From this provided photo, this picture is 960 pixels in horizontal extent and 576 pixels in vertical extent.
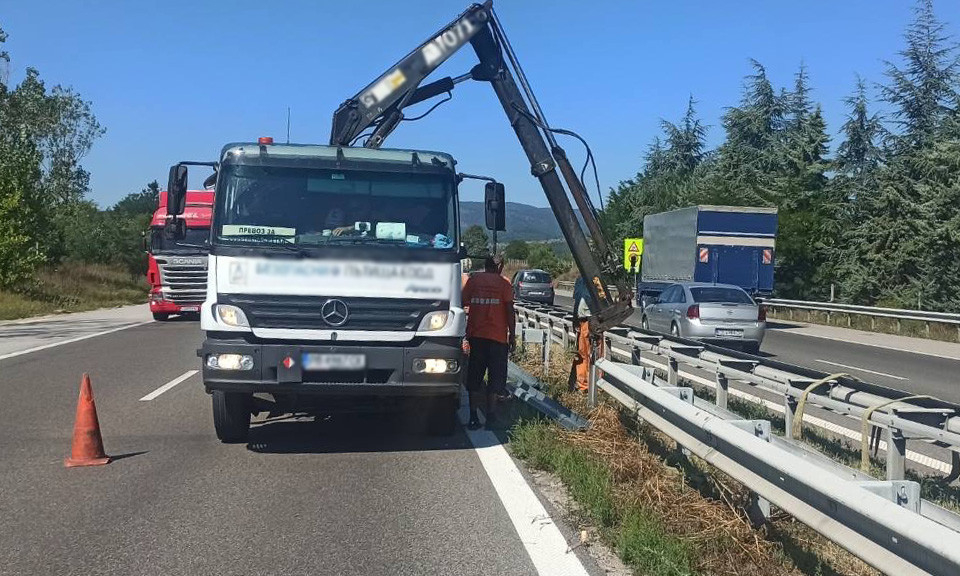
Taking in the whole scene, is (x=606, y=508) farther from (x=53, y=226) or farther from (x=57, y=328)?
(x=53, y=226)

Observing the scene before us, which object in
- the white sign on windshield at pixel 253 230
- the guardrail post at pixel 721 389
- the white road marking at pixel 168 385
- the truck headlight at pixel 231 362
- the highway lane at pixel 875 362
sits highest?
the white sign on windshield at pixel 253 230

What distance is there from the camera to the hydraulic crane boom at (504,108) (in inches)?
406

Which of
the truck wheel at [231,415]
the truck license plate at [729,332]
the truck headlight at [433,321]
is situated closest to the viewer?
the truck headlight at [433,321]

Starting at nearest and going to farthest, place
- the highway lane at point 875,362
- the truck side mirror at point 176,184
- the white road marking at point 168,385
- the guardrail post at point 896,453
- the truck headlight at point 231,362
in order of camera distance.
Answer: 1. the guardrail post at point 896,453
2. the truck headlight at point 231,362
3. the truck side mirror at point 176,184
4. the white road marking at point 168,385
5. the highway lane at point 875,362

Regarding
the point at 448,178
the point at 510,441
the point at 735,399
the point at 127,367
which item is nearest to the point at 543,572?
the point at 510,441

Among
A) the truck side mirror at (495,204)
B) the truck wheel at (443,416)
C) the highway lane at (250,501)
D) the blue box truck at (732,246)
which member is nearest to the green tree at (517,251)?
the blue box truck at (732,246)

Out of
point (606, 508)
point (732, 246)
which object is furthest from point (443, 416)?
point (732, 246)

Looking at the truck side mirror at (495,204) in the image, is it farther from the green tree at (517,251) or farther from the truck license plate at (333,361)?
the green tree at (517,251)

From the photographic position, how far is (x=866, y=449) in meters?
4.92

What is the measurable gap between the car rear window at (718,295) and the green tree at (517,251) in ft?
231

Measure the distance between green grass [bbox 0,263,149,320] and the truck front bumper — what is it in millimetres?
A: 23670

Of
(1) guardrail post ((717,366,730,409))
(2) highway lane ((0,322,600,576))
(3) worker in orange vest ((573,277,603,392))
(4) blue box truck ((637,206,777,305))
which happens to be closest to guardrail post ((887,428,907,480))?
(2) highway lane ((0,322,600,576))

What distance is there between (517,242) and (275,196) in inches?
3591

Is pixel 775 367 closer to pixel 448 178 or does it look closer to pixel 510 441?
pixel 510 441
